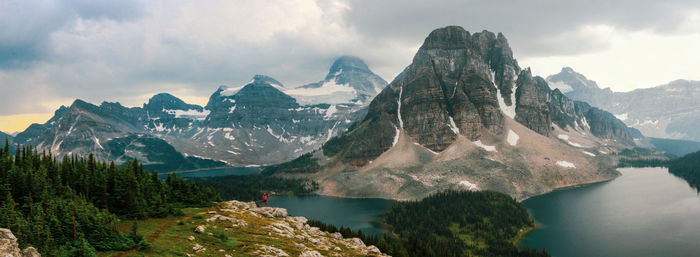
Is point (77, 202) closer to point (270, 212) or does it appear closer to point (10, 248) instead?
point (10, 248)

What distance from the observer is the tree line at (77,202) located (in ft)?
154

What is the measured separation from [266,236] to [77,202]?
29402mm

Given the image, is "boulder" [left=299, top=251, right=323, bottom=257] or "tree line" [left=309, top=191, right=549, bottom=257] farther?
"tree line" [left=309, top=191, right=549, bottom=257]

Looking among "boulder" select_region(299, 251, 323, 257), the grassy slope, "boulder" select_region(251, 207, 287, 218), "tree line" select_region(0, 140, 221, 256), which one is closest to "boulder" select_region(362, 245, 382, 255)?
the grassy slope

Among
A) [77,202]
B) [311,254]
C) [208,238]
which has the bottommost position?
[311,254]

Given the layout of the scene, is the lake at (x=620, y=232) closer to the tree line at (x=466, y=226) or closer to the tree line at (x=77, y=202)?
the tree line at (x=466, y=226)

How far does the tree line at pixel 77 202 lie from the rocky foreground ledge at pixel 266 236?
810 centimetres

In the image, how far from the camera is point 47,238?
4594 centimetres

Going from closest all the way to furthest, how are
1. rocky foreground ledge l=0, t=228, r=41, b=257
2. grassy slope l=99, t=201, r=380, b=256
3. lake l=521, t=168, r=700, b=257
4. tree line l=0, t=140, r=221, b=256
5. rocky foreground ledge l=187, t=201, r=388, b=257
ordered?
rocky foreground ledge l=0, t=228, r=41, b=257 → tree line l=0, t=140, r=221, b=256 → grassy slope l=99, t=201, r=380, b=256 → rocky foreground ledge l=187, t=201, r=388, b=257 → lake l=521, t=168, r=700, b=257

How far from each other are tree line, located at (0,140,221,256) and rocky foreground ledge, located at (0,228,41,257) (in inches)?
71.2

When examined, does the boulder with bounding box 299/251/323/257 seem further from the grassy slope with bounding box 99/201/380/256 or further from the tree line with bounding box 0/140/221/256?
the tree line with bounding box 0/140/221/256

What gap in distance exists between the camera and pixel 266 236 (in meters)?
65.8

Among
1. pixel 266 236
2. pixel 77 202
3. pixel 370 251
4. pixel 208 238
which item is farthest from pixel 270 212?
pixel 77 202

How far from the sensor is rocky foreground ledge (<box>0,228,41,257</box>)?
39.0 metres
